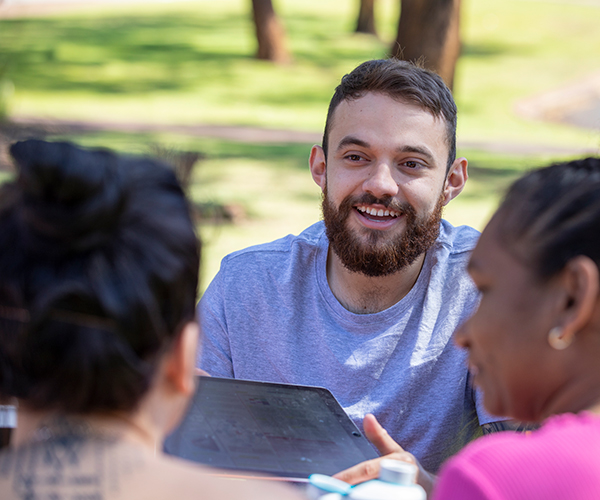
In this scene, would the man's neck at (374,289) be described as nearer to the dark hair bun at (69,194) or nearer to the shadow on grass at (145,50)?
the dark hair bun at (69,194)

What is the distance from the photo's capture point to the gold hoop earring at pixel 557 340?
52.4 inches

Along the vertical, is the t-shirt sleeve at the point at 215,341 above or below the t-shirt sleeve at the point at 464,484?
below

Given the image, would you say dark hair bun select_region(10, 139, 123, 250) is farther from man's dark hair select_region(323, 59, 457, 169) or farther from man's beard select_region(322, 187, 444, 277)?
man's dark hair select_region(323, 59, 457, 169)

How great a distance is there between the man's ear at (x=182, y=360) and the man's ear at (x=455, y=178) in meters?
1.66

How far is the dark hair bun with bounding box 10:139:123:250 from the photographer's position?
1.13 metres

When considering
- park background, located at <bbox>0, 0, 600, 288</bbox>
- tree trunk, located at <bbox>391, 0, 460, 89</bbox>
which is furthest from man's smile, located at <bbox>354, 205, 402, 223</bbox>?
tree trunk, located at <bbox>391, 0, 460, 89</bbox>

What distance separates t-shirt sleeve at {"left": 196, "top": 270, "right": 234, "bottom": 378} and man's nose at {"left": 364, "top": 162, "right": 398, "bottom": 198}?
64 cm

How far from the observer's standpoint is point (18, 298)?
1122mm

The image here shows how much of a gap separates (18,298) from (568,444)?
2.92ft

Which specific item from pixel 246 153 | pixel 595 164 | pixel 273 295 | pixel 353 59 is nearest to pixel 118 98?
pixel 246 153

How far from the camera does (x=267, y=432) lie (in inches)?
65.0

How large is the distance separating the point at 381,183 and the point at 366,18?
20.4 metres

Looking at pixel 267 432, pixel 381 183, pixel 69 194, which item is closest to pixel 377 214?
pixel 381 183

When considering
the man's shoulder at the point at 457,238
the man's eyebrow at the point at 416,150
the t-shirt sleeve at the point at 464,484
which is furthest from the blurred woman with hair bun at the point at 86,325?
the man's shoulder at the point at 457,238
